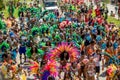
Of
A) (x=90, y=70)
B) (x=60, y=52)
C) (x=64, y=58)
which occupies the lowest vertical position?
(x=90, y=70)

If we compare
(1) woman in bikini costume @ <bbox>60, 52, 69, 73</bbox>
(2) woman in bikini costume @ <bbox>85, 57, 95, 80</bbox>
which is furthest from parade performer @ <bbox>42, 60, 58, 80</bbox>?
(2) woman in bikini costume @ <bbox>85, 57, 95, 80</bbox>

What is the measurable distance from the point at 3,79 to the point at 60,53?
2.40 metres

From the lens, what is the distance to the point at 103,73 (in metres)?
20.8

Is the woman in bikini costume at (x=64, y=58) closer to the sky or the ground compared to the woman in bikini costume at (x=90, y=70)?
closer to the sky

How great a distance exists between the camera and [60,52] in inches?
648

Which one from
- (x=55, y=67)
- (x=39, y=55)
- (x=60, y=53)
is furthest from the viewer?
Answer: (x=39, y=55)

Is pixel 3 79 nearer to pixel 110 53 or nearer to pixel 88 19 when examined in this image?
pixel 110 53

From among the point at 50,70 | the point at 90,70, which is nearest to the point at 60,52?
the point at 50,70

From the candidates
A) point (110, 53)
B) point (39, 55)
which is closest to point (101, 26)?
point (110, 53)

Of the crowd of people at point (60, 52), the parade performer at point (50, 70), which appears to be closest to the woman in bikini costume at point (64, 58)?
the crowd of people at point (60, 52)

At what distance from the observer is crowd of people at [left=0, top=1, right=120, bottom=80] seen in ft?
54.2

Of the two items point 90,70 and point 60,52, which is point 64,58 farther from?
point 90,70

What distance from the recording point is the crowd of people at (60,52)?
1653cm

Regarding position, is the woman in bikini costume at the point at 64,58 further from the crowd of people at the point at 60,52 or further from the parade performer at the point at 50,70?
the parade performer at the point at 50,70
